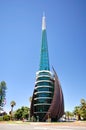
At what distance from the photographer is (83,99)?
330ft

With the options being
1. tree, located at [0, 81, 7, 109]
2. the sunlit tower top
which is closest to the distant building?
the sunlit tower top

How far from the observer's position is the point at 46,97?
92.1 meters

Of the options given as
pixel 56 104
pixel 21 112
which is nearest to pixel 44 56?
pixel 56 104

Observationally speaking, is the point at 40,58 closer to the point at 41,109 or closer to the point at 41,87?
the point at 41,87

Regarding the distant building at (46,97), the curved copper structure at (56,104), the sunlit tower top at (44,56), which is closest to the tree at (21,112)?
the distant building at (46,97)

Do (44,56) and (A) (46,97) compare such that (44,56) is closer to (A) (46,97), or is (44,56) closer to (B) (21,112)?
(A) (46,97)

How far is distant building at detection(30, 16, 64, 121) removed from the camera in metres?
89.9

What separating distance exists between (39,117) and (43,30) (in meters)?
45.5

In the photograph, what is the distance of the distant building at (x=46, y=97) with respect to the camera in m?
89.9

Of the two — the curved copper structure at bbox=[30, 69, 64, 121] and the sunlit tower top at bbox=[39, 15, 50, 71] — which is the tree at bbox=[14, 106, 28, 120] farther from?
the sunlit tower top at bbox=[39, 15, 50, 71]

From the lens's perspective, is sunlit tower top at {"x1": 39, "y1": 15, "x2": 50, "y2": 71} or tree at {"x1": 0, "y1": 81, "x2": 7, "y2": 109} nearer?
tree at {"x1": 0, "y1": 81, "x2": 7, "y2": 109}

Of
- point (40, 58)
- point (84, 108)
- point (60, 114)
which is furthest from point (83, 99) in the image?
point (40, 58)

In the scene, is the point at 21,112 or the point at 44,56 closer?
the point at 44,56

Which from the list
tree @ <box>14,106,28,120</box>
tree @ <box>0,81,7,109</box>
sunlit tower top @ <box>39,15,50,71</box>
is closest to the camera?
tree @ <box>0,81,7,109</box>
